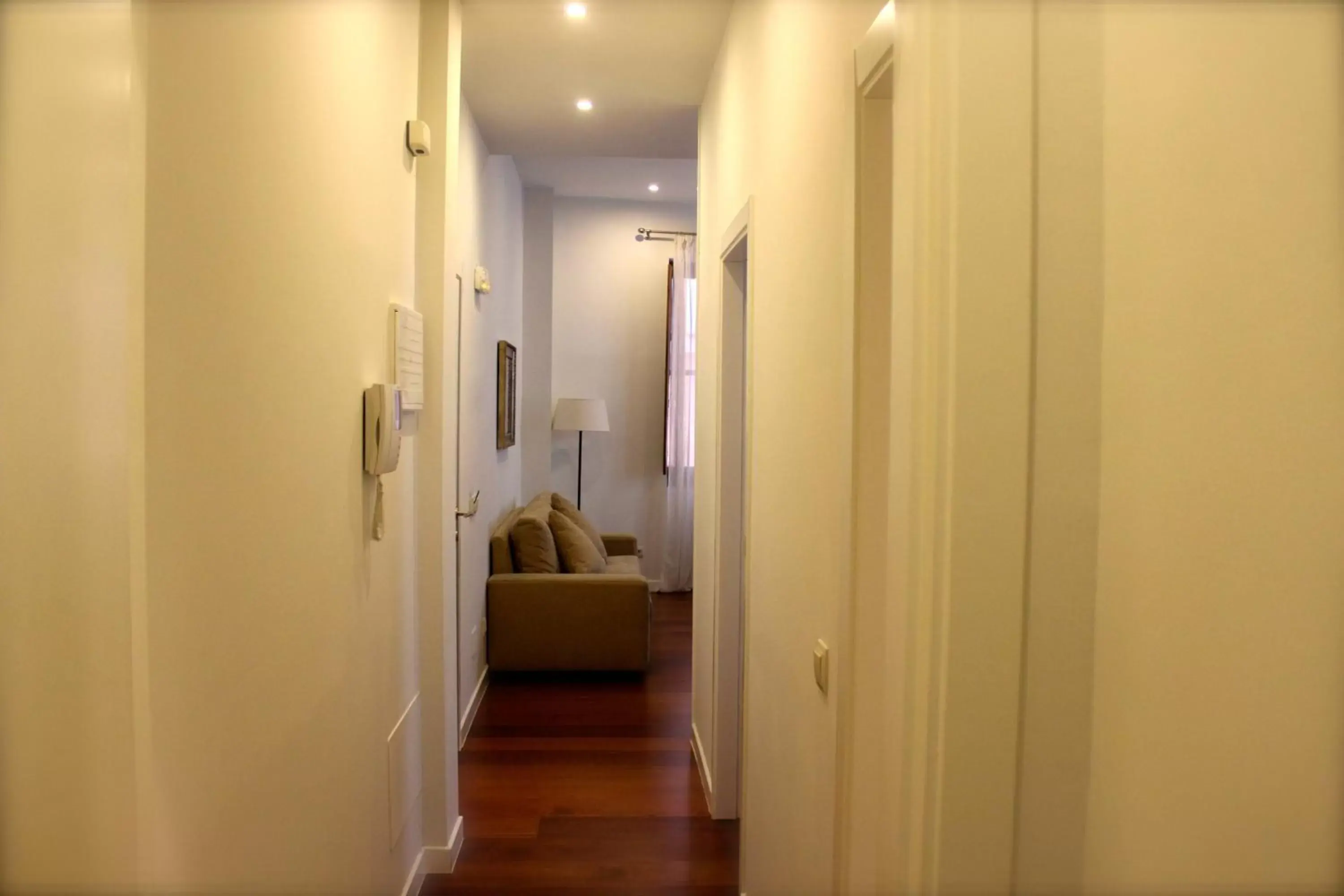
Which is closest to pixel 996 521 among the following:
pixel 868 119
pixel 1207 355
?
pixel 1207 355

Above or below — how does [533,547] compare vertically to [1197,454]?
below

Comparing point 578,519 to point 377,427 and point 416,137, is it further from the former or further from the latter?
point 377,427

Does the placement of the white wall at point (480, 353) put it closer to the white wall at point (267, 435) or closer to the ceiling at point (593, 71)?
the ceiling at point (593, 71)

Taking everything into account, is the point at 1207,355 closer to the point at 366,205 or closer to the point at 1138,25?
the point at 1138,25

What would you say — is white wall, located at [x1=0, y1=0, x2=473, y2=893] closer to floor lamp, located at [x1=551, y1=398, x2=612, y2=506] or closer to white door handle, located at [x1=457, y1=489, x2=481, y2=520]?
white door handle, located at [x1=457, y1=489, x2=481, y2=520]

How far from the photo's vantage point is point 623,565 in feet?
17.8

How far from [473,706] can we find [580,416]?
257 cm

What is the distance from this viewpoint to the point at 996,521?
2.71ft

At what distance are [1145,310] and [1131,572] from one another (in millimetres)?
248

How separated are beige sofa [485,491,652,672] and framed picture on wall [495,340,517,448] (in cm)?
69

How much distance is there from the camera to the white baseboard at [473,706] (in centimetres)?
365

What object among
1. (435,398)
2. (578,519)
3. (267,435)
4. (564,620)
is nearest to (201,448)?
(267,435)

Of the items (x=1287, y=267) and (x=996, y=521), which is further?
(x=996, y=521)

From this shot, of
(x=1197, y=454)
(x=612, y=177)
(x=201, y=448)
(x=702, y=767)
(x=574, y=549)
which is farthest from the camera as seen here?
(x=612, y=177)
